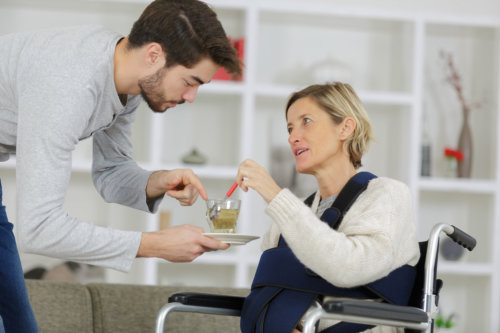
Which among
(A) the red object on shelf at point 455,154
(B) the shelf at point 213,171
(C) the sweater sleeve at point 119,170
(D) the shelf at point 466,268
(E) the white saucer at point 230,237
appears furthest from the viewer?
(A) the red object on shelf at point 455,154

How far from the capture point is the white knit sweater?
1786 mm

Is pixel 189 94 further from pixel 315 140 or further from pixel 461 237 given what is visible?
pixel 461 237

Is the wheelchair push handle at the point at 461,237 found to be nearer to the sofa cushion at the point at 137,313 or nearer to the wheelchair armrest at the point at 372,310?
the wheelchair armrest at the point at 372,310

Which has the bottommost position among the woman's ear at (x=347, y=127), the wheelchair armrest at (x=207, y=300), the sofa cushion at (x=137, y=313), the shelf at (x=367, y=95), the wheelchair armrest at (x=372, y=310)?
the sofa cushion at (x=137, y=313)

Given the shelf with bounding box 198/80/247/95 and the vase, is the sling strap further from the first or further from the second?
the vase

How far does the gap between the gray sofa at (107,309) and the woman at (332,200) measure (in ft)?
1.74

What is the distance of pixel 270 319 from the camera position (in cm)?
195

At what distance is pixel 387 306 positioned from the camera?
1.67 m

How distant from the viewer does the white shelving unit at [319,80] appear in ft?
13.5

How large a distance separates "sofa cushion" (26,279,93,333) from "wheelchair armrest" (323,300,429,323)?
1183 mm

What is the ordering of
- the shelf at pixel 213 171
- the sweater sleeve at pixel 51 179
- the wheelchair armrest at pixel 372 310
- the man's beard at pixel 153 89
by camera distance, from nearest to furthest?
the wheelchair armrest at pixel 372 310 < the sweater sleeve at pixel 51 179 < the man's beard at pixel 153 89 < the shelf at pixel 213 171

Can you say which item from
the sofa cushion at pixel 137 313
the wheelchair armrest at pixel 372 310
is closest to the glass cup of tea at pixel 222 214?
the wheelchair armrest at pixel 372 310

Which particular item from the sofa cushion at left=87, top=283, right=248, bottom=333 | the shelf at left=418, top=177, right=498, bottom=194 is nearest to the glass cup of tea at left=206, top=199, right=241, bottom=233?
the sofa cushion at left=87, top=283, right=248, bottom=333

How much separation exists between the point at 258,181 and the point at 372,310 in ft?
1.59
